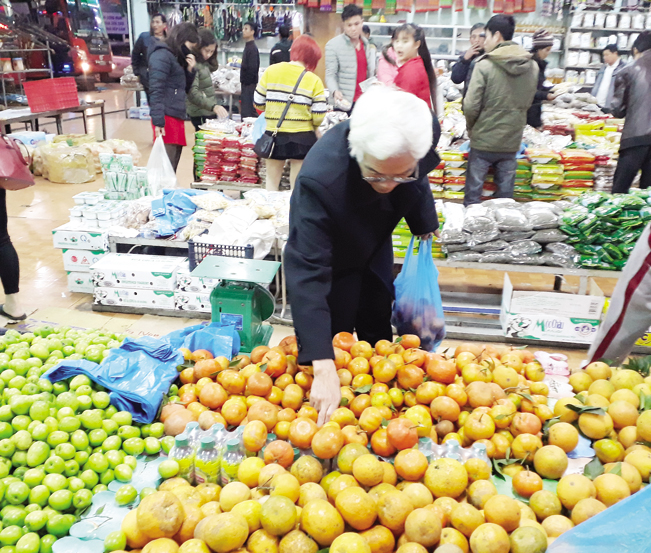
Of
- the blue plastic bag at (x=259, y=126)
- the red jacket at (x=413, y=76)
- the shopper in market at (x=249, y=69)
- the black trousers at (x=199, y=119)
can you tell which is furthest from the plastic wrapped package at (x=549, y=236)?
the shopper in market at (x=249, y=69)

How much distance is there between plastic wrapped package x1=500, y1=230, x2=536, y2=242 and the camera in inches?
158

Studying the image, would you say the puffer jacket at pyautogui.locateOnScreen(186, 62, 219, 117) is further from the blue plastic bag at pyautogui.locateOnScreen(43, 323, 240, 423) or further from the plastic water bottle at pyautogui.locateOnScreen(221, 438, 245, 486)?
the plastic water bottle at pyautogui.locateOnScreen(221, 438, 245, 486)

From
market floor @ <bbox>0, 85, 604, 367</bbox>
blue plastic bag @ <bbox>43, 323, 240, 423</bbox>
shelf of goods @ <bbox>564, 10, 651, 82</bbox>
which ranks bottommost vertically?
market floor @ <bbox>0, 85, 604, 367</bbox>

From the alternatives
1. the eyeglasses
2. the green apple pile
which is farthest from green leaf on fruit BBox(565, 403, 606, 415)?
the green apple pile

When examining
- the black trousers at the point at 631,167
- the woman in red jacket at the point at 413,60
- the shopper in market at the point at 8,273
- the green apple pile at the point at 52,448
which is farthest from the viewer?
the black trousers at the point at 631,167

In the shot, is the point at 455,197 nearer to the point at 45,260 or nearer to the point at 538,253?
the point at 538,253

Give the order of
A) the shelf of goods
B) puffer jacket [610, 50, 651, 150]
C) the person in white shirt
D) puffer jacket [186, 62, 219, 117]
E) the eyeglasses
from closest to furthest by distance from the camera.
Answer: the eyeglasses
puffer jacket [610, 50, 651, 150]
puffer jacket [186, 62, 219, 117]
the person in white shirt
the shelf of goods

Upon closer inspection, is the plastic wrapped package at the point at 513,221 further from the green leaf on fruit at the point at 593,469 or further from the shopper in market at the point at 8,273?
the shopper in market at the point at 8,273

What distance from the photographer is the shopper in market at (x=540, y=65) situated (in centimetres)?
585

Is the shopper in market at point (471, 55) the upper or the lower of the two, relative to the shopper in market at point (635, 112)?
upper

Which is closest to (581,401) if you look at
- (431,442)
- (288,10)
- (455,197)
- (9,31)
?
(431,442)

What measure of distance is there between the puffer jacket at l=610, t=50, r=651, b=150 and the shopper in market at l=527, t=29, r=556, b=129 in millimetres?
1005

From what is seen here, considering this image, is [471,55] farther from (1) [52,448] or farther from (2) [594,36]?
(2) [594,36]

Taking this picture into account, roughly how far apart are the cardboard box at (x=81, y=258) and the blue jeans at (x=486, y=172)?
10.5 ft
